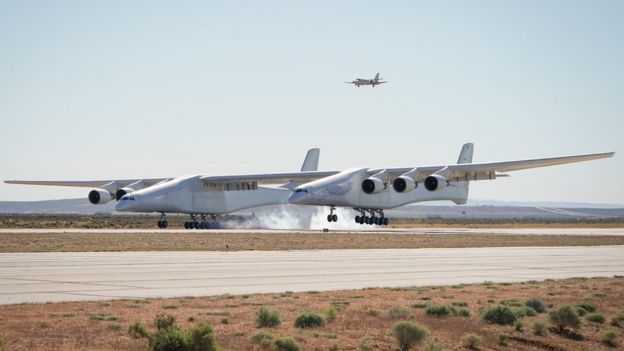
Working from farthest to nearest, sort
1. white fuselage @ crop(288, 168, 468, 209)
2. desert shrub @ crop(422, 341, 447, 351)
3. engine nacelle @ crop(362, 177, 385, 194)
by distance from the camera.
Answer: engine nacelle @ crop(362, 177, 385, 194)
white fuselage @ crop(288, 168, 468, 209)
desert shrub @ crop(422, 341, 447, 351)

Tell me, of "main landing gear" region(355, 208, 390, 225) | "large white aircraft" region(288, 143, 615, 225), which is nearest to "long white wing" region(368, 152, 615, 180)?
"large white aircraft" region(288, 143, 615, 225)

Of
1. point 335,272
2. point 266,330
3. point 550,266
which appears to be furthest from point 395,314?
point 550,266

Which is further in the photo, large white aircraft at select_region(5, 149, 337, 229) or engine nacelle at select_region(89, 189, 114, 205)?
engine nacelle at select_region(89, 189, 114, 205)

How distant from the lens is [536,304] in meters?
15.7

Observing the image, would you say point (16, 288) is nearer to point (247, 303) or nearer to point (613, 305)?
point (247, 303)

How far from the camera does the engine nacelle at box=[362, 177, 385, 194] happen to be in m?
63.5

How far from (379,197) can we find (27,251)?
130 feet

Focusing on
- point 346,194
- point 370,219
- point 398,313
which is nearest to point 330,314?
point 398,313

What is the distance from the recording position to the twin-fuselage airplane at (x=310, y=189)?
6106 cm

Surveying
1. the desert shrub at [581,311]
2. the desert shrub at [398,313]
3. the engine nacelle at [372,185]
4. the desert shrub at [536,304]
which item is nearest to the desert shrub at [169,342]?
the desert shrub at [398,313]

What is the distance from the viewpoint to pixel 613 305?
1664 cm

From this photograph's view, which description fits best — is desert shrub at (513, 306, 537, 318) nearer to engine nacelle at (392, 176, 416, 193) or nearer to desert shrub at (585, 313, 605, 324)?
desert shrub at (585, 313, 605, 324)

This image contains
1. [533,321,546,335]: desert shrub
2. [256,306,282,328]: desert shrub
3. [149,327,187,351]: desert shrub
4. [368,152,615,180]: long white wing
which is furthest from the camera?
[368,152,615,180]: long white wing

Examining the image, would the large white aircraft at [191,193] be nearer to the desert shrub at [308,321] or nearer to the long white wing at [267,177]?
the long white wing at [267,177]
